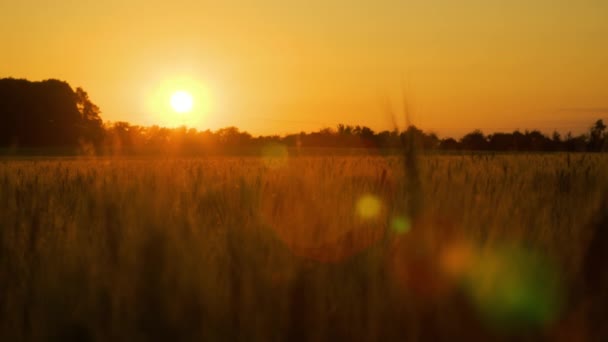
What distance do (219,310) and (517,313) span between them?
1000 millimetres

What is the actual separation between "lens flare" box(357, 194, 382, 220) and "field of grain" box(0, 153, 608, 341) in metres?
0.02

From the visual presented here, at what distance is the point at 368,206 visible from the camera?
2852mm

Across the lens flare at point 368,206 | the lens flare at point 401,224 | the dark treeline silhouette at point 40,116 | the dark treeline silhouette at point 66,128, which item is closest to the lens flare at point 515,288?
the lens flare at point 401,224

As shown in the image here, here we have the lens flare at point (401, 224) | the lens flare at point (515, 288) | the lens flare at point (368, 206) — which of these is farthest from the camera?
the lens flare at point (368, 206)

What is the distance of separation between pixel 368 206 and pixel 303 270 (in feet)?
3.44

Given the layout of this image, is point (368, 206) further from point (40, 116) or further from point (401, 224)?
point (40, 116)

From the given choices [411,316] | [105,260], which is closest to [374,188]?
[411,316]

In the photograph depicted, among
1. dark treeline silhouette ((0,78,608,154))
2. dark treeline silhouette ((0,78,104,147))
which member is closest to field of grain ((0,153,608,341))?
dark treeline silhouette ((0,78,608,154))

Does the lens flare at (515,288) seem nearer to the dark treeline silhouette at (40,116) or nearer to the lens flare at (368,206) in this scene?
the lens flare at (368,206)

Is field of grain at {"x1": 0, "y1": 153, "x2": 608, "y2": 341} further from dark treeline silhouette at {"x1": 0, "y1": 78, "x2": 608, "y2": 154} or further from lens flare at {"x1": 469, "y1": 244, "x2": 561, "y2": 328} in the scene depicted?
dark treeline silhouette at {"x1": 0, "y1": 78, "x2": 608, "y2": 154}

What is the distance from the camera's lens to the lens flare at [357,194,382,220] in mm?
2627

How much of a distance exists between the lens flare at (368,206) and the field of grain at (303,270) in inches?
0.9

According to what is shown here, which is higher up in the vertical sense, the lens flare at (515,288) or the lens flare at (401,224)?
the lens flare at (401,224)

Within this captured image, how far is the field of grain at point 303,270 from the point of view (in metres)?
1.71
